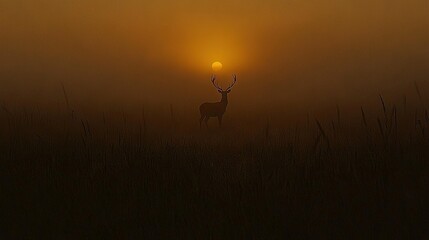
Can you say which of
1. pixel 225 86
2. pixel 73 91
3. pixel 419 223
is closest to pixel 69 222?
pixel 73 91

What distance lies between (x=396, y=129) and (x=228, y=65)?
0.63m

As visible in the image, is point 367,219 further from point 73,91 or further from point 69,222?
point 73,91

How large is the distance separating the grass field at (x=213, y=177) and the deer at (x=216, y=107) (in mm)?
44

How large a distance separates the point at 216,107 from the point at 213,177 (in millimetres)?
241

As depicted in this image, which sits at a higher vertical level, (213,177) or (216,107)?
(216,107)

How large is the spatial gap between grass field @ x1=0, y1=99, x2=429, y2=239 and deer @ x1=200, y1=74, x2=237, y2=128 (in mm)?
Result: 44

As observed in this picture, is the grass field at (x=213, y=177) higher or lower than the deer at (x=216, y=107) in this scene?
lower

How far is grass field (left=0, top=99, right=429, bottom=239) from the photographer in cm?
156

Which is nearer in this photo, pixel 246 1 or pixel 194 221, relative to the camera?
pixel 194 221

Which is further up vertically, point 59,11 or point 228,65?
point 59,11

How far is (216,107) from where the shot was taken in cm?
165

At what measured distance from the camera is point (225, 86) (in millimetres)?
1662

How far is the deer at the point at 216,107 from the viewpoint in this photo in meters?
1.64

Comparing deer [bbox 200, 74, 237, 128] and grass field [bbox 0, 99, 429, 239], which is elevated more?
deer [bbox 200, 74, 237, 128]
